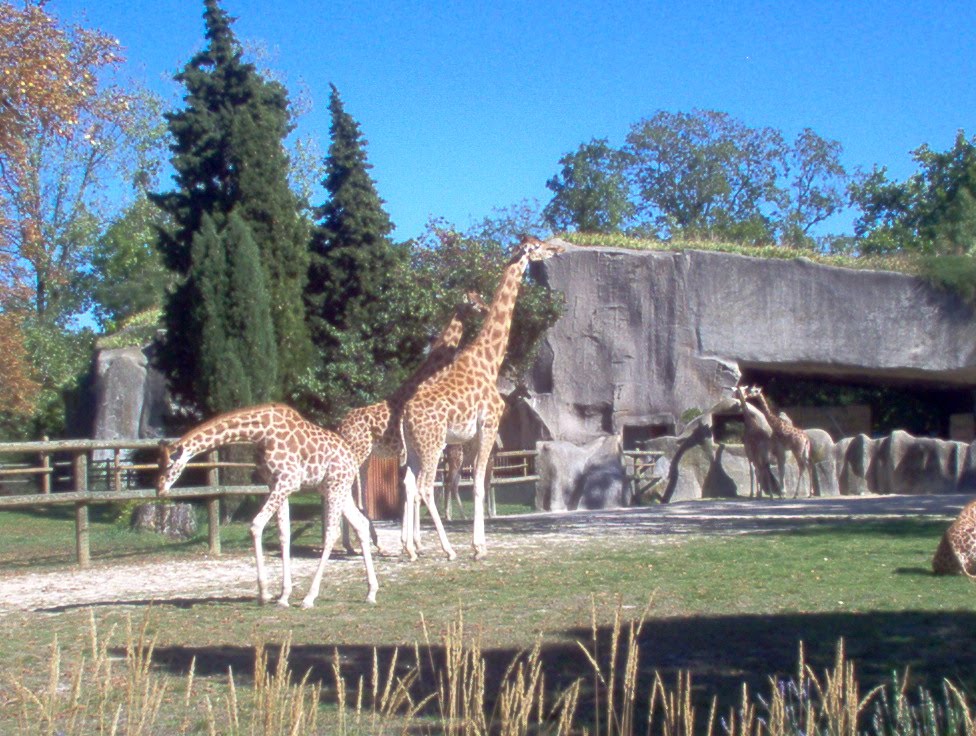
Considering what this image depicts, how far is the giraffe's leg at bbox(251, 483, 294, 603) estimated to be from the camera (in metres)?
10.0

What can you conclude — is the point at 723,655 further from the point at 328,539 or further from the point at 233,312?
the point at 233,312

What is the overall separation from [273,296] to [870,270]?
14895 mm

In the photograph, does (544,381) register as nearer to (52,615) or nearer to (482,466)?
A: (482,466)

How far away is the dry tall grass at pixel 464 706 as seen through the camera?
3889 millimetres

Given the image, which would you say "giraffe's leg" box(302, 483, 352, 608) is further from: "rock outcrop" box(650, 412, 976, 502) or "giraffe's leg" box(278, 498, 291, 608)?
"rock outcrop" box(650, 412, 976, 502)

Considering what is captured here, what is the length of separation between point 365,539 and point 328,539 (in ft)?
1.09

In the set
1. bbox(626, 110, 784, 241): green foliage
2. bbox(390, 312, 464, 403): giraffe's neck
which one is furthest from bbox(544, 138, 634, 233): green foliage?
bbox(390, 312, 464, 403): giraffe's neck

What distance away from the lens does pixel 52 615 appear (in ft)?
32.4

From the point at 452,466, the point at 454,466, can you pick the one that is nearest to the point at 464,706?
the point at 454,466

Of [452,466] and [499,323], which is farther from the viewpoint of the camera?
[452,466]

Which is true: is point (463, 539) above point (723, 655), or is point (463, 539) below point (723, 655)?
above

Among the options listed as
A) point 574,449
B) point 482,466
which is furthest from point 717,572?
point 574,449

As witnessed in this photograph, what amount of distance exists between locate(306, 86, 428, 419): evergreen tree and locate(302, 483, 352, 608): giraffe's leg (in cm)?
1259

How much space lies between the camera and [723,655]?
7.23m
